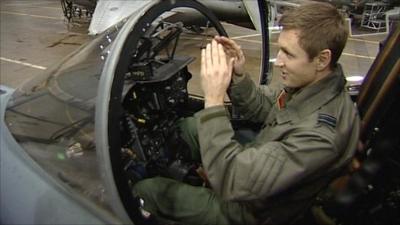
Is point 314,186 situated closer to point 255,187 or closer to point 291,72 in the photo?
point 255,187

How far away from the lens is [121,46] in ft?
3.36

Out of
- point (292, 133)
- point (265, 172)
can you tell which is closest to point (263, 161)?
point (265, 172)

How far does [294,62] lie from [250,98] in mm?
498

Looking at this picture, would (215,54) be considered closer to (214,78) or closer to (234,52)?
(214,78)

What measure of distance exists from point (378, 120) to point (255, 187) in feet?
2.09

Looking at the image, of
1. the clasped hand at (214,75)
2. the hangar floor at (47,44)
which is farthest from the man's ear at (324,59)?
the hangar floor at (47,44)

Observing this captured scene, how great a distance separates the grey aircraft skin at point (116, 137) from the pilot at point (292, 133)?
0.63 feet

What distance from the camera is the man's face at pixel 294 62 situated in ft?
3.57

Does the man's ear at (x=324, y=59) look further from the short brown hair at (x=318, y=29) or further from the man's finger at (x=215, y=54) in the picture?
the man's finger at (x=215, y=54)

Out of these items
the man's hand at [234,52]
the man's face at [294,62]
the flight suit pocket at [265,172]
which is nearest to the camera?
the flight suit pocket at [265,172]

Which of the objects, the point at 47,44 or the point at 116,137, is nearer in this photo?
the point at 116,137

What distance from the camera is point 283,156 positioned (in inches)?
39.0

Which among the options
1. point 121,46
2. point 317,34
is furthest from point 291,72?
point 121,46

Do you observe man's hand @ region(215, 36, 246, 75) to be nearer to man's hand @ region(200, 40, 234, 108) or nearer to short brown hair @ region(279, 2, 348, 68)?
man's hand @ region(200, 40, 234, 108)
